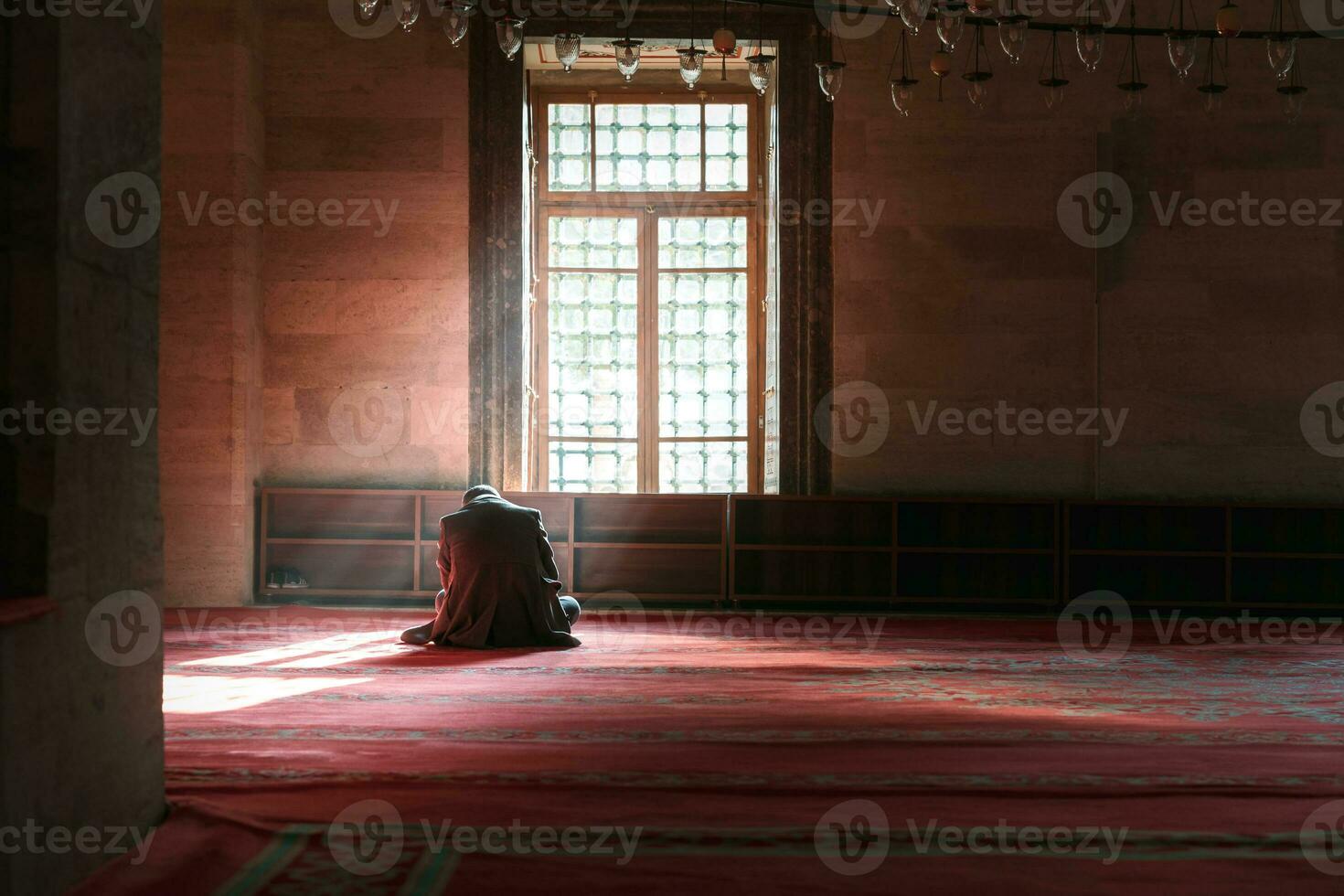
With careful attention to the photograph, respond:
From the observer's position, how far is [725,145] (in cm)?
940

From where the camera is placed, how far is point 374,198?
857 centimetres

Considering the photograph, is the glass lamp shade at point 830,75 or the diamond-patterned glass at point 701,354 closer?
the glass lamp shade at point 830,75

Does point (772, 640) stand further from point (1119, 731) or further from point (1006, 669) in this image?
point (1119, 731)

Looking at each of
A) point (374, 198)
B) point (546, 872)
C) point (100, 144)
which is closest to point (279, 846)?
point (546, 872)

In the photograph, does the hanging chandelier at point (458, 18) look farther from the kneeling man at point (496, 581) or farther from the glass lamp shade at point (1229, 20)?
the glass lamp shade at point (1229, 20)

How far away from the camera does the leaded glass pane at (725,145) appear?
9375mm

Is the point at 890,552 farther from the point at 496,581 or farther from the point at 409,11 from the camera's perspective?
the point at 409,11

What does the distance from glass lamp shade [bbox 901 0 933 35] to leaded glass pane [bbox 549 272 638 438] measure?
4.68 m

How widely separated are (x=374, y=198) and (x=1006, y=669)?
566 cm

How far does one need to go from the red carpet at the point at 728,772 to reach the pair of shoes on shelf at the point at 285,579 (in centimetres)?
256

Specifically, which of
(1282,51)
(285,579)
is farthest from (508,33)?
(285,579)

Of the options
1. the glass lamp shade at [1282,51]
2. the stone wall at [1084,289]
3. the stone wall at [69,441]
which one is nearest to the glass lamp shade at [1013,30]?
the glass lamp shade at [1282,51]

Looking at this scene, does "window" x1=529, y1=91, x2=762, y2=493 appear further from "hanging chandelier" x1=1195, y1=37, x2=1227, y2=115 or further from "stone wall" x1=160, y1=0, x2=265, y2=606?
"hanging chandelier" x1=1195, y1=37, x2=1227, y2=115

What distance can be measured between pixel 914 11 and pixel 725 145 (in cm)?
471
